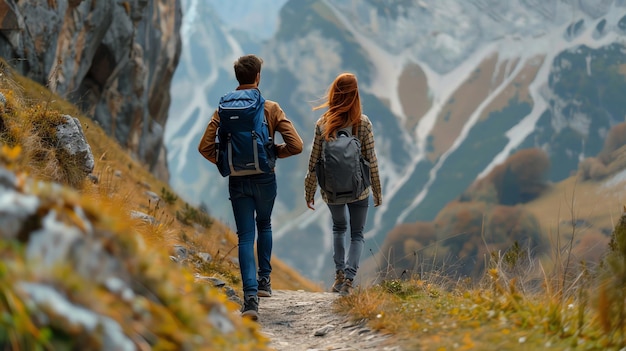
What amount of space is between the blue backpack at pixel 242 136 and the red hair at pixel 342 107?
1191mm

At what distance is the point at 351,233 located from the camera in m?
7.95

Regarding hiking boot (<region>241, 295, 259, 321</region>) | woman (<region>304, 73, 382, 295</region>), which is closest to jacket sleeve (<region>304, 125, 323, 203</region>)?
woman (<region>304, 73, 382, 295</region>)

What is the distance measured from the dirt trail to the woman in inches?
21.7

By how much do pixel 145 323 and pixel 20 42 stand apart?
1679cm

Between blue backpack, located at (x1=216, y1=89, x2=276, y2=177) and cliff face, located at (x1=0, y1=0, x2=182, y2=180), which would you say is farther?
cliff face, located at (x1=0, y1=0, x2=182, y2=180)

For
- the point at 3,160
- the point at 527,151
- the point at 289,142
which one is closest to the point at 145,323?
the point at 3,160

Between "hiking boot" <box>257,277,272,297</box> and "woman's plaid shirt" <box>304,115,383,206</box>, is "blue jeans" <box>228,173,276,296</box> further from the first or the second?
"hiking boot" <box>257,277,272,297</box>

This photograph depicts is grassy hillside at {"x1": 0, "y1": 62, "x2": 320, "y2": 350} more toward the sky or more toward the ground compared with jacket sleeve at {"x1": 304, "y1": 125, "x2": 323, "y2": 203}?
more toward the ground

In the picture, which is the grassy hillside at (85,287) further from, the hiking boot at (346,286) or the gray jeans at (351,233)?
the hiking boot at (346,286)

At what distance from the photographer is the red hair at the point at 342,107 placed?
7.53 meters

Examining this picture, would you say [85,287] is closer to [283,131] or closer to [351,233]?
[283,131]

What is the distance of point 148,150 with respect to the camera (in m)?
37.9

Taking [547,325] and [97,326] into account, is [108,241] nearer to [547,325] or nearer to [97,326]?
[97,326]

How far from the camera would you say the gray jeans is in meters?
7.79
